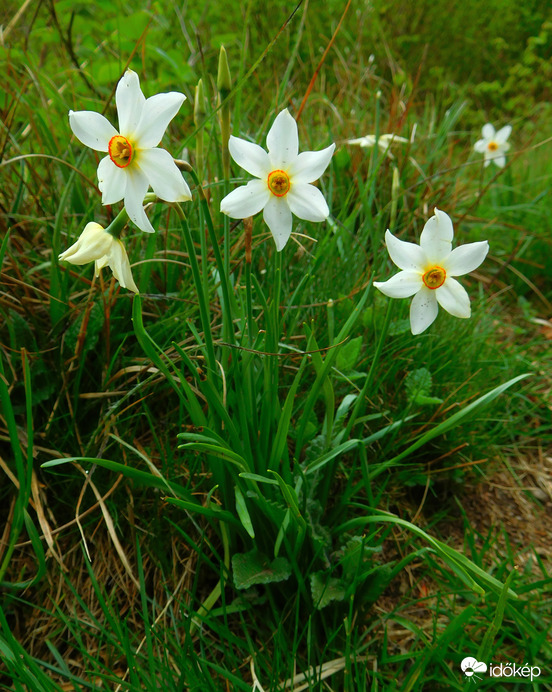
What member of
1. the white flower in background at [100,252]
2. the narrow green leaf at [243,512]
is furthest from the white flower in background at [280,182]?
the narrow green leaf at [243,512]

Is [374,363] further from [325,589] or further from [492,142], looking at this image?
[492,142]

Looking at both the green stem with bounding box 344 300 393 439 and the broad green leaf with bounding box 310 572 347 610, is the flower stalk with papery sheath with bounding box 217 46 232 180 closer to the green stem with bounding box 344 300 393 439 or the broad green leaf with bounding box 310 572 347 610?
the green stem with bounding box 344 300 393 439

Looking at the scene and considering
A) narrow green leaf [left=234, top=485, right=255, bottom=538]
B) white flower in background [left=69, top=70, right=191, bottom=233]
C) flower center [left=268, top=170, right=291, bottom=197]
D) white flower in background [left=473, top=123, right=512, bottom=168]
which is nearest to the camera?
white flower in background [left=69, top=70, right=191, bottom=233]

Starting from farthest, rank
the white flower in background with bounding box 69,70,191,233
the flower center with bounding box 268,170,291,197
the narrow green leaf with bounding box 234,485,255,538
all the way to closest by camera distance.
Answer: the narrow green leaf with bounding box 234,485,255,538 < the flower center with bounding box 268,170,291,197 < the white flower in background with bounding box 69,70,191,233

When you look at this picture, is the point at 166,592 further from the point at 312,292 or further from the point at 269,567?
the point at 312,292

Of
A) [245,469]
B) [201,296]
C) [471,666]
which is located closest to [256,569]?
[245,469]

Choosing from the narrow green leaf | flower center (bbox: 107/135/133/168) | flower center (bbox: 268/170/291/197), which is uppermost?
flower center (bbox: 107/135/133/168)

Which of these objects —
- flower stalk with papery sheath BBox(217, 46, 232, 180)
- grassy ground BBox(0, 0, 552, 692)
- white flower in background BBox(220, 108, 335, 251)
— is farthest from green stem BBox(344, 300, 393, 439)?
flower stalk with papery sheath BBox(217, 46, 232, 180)

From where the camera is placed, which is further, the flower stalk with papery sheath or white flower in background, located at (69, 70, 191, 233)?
the flower stalk with papery sheath
